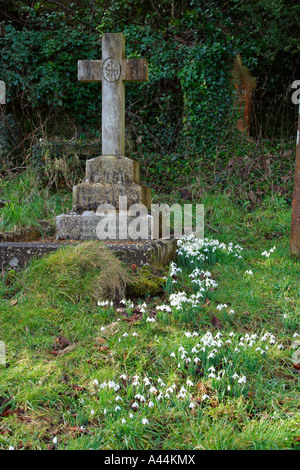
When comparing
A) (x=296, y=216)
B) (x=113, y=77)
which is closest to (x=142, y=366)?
(x=296, y=216)

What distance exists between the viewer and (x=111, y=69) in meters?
5.08

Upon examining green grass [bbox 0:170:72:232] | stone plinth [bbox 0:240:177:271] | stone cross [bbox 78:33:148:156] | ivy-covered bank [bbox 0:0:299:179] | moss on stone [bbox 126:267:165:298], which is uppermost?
ivy-covered bank [bbox 0:0:299:179]

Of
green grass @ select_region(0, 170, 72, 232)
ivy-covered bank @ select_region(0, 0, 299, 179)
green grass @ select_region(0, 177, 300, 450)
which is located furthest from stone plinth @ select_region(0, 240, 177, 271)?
ivy-covered bank @ select_region(0, 0, 299, 179)

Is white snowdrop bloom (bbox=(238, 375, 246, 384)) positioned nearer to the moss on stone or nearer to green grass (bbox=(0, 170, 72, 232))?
the moss on stone

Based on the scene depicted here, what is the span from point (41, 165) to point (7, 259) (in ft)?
14.2

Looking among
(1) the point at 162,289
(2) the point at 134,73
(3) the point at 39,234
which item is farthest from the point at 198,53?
(1) the point at 162,289

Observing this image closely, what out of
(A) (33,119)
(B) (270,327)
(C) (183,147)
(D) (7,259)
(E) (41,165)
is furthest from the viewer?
(A) (33,119)

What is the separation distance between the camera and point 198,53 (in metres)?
8.40

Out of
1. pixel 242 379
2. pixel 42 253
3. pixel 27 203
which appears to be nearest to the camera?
pixel 242 379

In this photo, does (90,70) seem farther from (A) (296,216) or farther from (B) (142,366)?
(B) (142,366)

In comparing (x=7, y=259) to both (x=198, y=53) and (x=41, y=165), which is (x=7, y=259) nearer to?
(x=41, y=165)

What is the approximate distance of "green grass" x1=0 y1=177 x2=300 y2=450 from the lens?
2.11 m

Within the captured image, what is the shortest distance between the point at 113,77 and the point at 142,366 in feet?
11.8

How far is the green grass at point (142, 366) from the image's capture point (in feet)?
6.91
